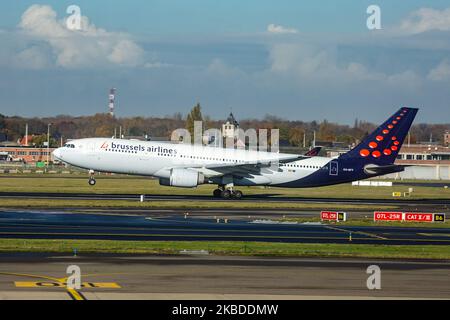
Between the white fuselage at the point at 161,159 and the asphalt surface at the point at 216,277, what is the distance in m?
36.4

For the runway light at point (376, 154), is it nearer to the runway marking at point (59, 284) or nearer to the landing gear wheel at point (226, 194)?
the landing gear wheel at point (226, 194)

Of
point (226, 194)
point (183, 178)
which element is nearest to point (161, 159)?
point (183, 178)

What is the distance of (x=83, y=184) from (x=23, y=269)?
57.5 m

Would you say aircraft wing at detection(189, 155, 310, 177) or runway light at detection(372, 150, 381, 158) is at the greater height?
runway light at detection(372, 150, 381, 158)

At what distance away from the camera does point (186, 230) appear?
146 feet

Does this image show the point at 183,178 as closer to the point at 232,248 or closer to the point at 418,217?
the point at 418,217

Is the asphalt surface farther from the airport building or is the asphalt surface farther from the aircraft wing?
the airport building

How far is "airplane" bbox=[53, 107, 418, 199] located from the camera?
229 feet

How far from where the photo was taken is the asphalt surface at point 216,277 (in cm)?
2538

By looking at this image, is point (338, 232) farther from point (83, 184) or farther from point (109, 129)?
point (109, 129)

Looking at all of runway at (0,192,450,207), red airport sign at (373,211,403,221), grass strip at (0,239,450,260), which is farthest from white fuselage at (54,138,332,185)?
grass strip at (0,239,450,260)

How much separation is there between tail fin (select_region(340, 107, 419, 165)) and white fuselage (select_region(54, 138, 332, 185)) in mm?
4804

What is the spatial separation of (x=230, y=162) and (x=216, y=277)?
43247mm

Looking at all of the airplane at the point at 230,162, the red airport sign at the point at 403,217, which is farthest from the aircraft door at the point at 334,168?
the red airport sign at the point at 403,217
